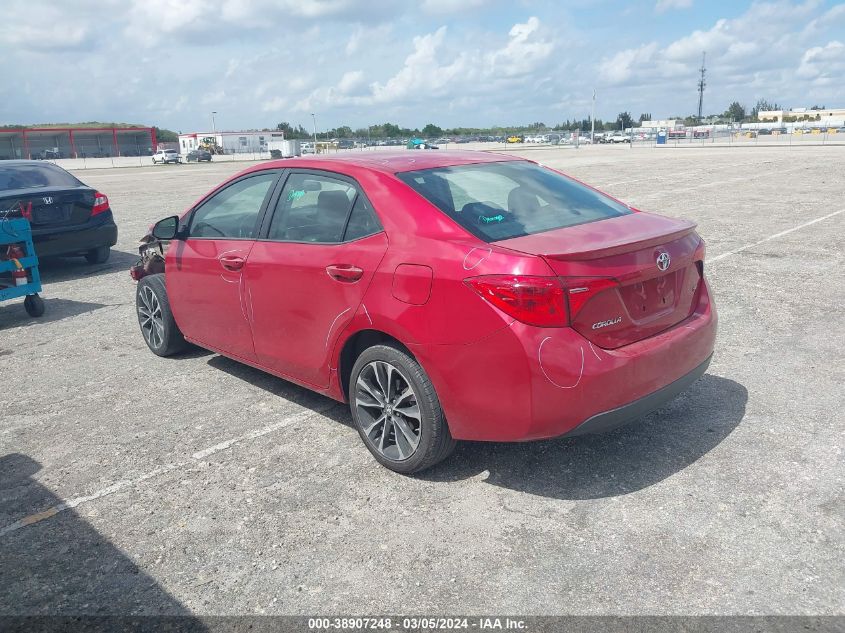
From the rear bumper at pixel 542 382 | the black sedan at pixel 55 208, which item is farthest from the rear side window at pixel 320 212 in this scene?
the black sedan at pixel 55 208

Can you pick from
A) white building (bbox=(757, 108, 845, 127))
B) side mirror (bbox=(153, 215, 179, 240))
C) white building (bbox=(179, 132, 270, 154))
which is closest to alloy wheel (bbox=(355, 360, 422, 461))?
side mirror (bbox=(153, 215, 179, 240))

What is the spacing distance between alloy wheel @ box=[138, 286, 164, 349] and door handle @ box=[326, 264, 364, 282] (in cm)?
247

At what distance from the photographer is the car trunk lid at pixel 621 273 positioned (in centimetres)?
316

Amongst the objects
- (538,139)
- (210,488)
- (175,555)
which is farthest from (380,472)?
(538,139)

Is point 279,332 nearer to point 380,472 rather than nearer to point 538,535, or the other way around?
point 380,472

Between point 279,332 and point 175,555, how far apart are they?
1.55 meters

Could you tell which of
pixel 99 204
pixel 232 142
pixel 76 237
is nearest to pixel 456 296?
pixel 76 237

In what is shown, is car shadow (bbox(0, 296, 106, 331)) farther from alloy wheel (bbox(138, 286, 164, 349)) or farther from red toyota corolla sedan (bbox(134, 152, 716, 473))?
red toyota corolla sedan (bbox(134, 152, 716, 473))

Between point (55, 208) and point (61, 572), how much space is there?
7.52 metres

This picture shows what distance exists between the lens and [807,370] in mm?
5082

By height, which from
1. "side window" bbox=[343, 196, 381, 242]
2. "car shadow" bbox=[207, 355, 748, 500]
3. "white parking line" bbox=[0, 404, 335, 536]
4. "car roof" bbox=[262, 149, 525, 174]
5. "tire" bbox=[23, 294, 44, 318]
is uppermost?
"car roof" bbox=[262, 149, 525, 174]

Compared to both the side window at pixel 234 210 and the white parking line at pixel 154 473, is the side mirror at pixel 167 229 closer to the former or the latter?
the side window at pixel 234 210

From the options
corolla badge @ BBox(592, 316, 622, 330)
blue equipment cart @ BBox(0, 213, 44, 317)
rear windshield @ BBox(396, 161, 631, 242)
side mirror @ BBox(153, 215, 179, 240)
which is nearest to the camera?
corolla badge @ BBox(592, 316, 622, 330)

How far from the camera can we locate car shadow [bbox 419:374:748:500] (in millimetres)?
3625
